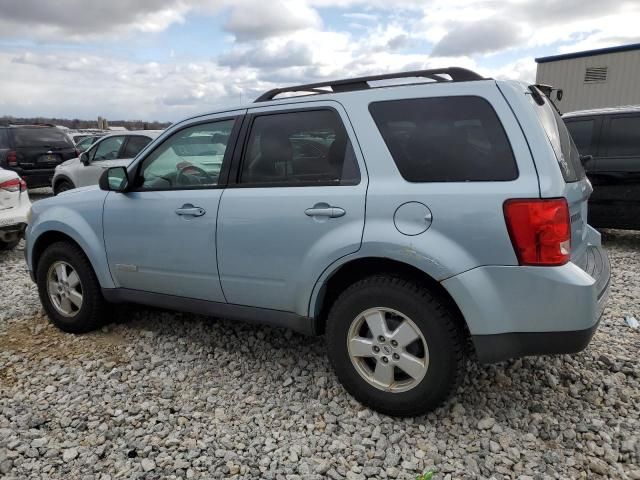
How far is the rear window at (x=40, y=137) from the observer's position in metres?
11.5

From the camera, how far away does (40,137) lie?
1177 cm

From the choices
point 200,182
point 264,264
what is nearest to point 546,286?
point 264,264

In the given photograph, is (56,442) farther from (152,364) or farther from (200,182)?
(200,182)

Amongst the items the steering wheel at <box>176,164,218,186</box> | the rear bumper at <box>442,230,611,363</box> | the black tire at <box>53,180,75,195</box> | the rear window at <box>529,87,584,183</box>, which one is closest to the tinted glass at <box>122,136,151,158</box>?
the black tire at <box>53,180,75,195</box>

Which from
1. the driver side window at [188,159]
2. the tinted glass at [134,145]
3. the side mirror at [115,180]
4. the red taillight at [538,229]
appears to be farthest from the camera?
the tinted glass at [134,145]

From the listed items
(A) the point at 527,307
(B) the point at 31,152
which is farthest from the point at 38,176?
(A) the point at 527,307

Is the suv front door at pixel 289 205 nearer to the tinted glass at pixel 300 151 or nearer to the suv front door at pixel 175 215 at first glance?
the tinted glass at pixel 300 151

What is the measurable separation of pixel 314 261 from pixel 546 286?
3.86 feet

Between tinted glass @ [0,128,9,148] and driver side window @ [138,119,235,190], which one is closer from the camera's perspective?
driver side window @ [138,119,235,190]

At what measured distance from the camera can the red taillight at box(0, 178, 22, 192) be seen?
657 cm

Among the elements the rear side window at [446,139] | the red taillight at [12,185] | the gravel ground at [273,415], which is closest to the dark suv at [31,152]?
the red taillight at [12,185]

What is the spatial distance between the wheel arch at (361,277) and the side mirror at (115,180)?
1.68 m

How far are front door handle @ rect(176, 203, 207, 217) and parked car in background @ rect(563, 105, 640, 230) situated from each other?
16.4ft

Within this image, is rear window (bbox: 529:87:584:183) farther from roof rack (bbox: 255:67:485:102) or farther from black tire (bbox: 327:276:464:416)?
black tire (bbox: 327:276:464:416)
